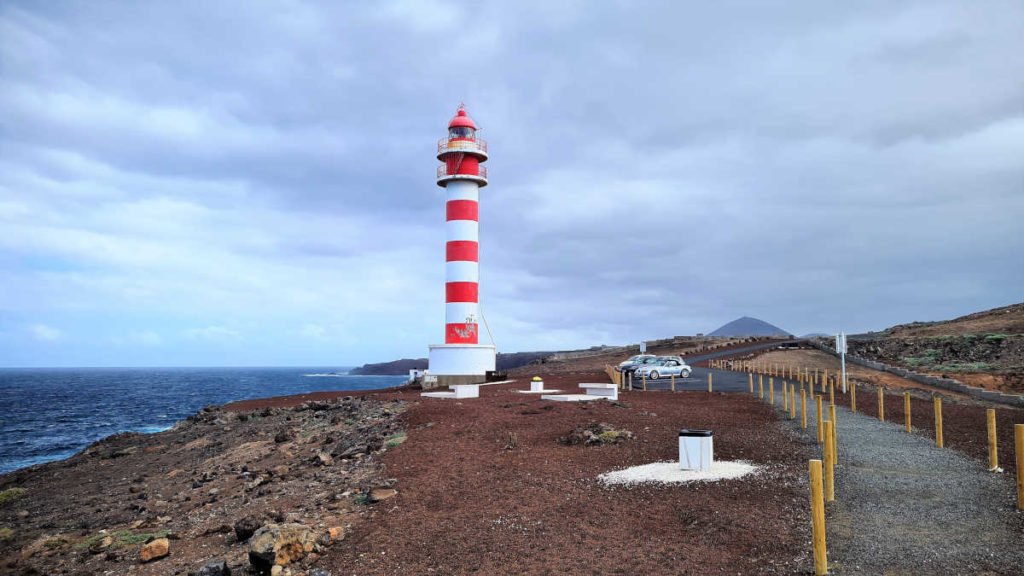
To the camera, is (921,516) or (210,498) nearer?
(921,516)

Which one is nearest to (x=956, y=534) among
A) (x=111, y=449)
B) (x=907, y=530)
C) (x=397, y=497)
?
(x=907, y=530)

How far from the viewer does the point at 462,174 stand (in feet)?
113

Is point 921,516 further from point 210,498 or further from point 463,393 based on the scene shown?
point 463,393

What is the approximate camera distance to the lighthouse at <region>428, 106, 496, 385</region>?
3416 cm

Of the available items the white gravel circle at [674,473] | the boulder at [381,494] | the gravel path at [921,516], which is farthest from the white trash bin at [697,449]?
the boulder at [381,494]

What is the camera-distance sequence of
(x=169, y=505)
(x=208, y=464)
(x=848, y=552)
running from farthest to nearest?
(x=208, y=464) → (x=169, y=505) → (x=848, y=552)

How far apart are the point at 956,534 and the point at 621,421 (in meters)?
10.7

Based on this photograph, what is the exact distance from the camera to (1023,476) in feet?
31.1

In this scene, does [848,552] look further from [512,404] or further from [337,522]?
[512,404]

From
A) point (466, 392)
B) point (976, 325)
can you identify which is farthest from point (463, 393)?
point (976, 325)

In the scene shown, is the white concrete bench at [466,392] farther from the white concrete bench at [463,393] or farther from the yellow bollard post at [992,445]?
the yellow bollard post at [992,445]

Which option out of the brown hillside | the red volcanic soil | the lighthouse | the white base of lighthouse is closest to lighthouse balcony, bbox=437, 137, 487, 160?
the lighthouse

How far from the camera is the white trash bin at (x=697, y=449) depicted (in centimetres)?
1277

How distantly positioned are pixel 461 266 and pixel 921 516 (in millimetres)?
26475
